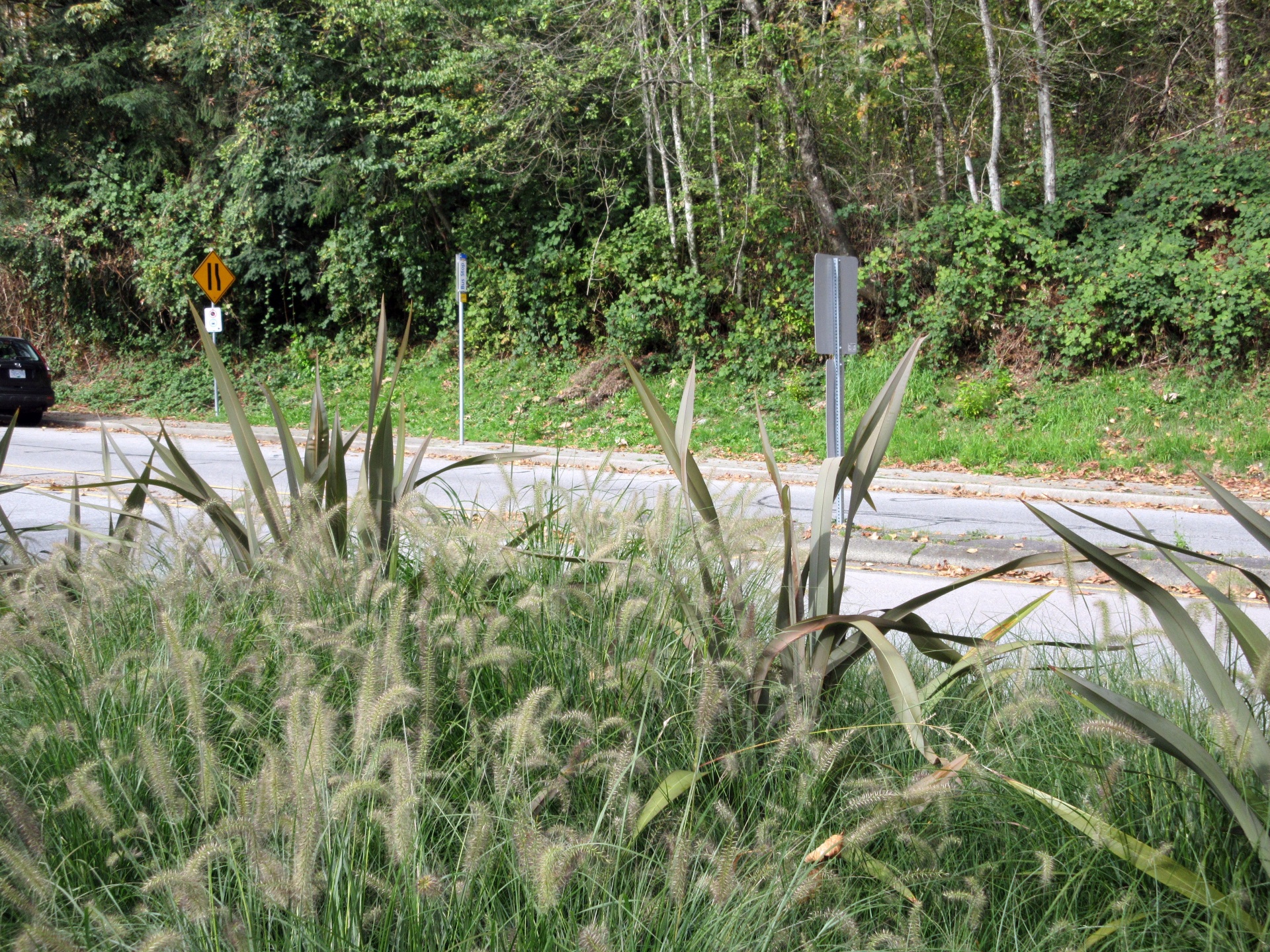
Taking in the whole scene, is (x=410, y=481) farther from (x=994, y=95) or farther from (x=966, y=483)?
(x=994, y=95)

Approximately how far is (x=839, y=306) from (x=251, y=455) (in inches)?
255

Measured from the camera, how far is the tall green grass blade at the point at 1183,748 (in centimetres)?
211

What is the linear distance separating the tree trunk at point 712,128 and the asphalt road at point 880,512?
6886 millimetres

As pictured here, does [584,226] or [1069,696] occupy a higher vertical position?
[584,226]

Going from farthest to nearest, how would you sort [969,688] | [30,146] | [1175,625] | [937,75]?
[30,146] → [937,75] → [969,688] → [1175,625]

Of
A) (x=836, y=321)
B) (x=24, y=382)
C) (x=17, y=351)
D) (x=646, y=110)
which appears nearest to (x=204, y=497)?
(x=836, y=321)

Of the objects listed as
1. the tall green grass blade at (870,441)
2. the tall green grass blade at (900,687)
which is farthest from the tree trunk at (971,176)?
the tall green grass blade at (900,687)

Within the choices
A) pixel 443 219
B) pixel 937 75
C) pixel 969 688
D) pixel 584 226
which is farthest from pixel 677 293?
pixel 969 688

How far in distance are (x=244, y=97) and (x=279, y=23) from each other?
248 cm

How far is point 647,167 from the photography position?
67.1 feet

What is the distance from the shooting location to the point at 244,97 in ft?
79.0

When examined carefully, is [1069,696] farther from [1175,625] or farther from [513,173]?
[513,173]

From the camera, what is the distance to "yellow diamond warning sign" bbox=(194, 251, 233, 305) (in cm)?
2061

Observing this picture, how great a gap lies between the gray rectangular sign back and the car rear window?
1820cm
